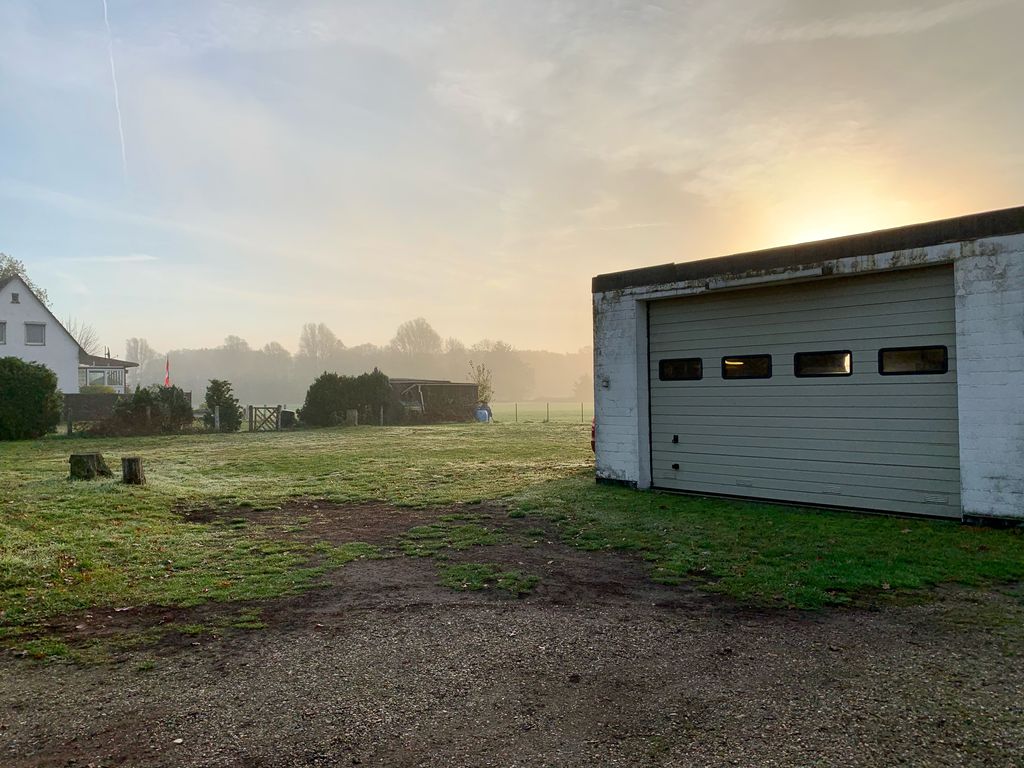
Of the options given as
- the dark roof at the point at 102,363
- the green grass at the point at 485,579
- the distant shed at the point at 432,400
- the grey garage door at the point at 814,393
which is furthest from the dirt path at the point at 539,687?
the dark roof at the point at 102,363

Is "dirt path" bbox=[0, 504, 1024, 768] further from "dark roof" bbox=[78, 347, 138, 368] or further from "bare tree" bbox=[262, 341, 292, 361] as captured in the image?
"bare tree" bbox=[262, 341, 292, 361]

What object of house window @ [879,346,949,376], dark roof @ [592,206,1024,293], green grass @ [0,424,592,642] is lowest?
green grass @ [0,424,592,642]

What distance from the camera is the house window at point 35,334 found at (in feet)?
132

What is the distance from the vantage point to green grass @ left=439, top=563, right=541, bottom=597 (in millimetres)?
5703

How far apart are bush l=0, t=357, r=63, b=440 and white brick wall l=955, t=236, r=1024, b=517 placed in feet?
87.9

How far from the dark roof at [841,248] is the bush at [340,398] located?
24.2m

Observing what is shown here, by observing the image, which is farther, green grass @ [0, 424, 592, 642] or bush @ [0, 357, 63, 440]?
bush @ [0, 357, 63, 440]

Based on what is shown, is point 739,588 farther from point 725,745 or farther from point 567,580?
point 725,745

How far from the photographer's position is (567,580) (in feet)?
19.6

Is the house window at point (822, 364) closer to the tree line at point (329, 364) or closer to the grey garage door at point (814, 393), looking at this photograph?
the grey garage door at point (814, 393)

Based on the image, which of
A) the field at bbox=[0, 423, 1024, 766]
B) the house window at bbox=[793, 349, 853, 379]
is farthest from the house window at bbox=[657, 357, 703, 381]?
the field at bbox=[0, 423, 1024, 766]

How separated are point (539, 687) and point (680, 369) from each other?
8191 millimetres

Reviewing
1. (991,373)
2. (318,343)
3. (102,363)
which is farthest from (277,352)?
(991,373)

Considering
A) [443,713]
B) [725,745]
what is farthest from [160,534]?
[725,745]
